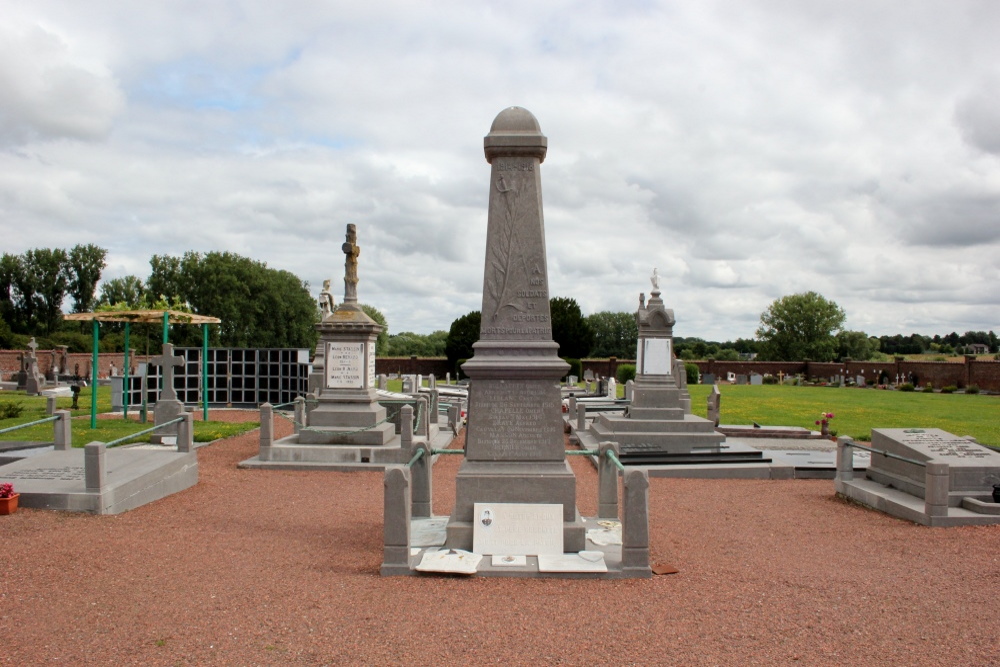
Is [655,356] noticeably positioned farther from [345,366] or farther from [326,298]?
[326,298]

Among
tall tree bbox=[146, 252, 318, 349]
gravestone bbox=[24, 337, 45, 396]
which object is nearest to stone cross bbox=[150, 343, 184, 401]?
gravestone bbox=[24, 337, 45, 396]

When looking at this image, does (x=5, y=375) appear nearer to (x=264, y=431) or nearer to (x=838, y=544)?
(x=264, y=431)

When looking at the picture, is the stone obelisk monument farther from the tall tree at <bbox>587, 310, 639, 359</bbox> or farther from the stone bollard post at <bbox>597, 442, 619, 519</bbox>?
the tall tree at <bbox>587, 310, 639, 359</bbox>

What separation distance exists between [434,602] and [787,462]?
944 centimetres

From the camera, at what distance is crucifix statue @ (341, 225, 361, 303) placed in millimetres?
14242

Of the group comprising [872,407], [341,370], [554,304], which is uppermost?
[554,304]

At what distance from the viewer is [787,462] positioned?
12.6 meters

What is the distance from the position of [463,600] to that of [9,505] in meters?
5.65

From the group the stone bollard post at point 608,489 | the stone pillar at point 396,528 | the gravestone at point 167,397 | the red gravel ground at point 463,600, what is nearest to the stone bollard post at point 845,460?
the red gravel ground at point 463,600

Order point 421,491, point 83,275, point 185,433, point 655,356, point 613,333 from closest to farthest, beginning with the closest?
point 421,491 < point 185,433 < point 655,356 < point 83,275 < point 613,333

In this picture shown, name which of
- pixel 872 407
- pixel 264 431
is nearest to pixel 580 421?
pixel 264 431

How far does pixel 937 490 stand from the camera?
25.7 feet

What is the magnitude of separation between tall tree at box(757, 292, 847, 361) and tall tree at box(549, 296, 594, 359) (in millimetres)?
32220

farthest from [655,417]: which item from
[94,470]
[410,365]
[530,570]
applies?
[410,365]
